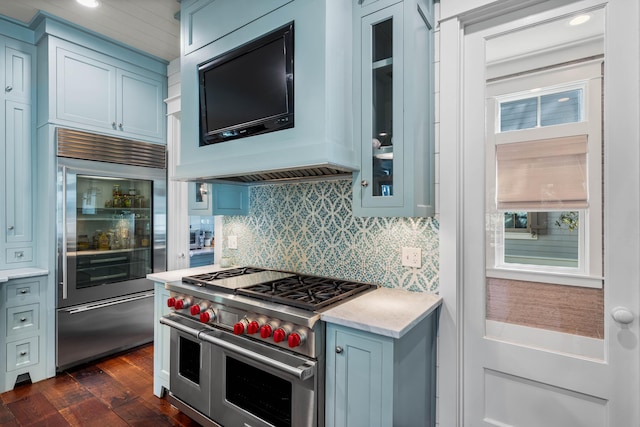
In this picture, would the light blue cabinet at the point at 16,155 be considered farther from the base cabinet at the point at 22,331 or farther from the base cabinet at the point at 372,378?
the base cabinet at the point at 372,378

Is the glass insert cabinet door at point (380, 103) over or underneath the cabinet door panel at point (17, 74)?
underneath

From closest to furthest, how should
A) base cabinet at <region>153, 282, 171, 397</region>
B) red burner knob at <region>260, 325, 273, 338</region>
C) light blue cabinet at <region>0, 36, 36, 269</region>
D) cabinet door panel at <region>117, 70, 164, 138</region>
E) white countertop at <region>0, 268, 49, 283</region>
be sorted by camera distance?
red burner knob at <region>260, 325, 273, 338</region> < base cabinet at <region>153, 282, 171, 397</region> < white countertop at <region>0, 268, 49, 283</region> < light blue cabinet at <region>0, 36, 36, 269</region> < cabinet door panel at <region>117, 70, 164, 138</region>

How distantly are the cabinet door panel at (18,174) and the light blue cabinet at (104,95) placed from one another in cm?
32

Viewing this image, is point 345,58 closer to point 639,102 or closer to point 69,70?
point 639,102

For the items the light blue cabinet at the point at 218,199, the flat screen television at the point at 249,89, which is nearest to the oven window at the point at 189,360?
the light blue cabinet at the point at 218,199

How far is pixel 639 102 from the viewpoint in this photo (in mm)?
1364

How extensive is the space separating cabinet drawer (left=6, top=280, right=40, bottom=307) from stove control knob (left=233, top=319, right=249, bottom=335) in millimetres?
2050

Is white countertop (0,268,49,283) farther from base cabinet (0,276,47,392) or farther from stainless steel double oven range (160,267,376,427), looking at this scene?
stainless steel double oven range (160,267,376,427)

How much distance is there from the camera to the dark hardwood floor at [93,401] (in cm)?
216

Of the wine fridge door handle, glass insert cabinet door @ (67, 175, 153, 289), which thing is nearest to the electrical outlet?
glass insert cabinet door @ (67, 175, 153, 289)

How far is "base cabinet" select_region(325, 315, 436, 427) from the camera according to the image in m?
1.36

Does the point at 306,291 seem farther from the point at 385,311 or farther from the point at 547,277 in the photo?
the point at 547,277

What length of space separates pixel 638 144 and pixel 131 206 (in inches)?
145

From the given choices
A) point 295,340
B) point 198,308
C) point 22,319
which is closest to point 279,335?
point 295,340
